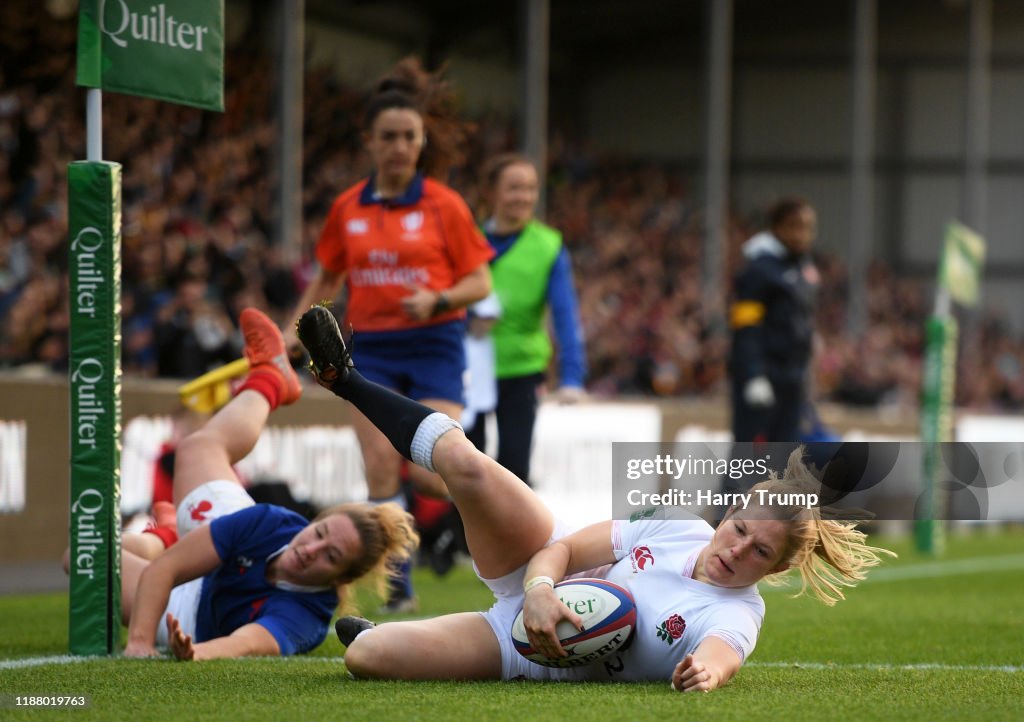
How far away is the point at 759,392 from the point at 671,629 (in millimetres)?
5736

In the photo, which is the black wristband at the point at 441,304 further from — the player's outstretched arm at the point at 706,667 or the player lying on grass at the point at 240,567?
the player's outstretched arm at the point at 706,667

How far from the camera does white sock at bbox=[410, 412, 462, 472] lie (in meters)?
4.45

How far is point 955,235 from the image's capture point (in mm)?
14188

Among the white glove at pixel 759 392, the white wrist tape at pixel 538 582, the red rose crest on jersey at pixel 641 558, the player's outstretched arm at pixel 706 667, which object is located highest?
the white glove at pixel 759 392

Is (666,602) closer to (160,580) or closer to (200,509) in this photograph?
(160,580)

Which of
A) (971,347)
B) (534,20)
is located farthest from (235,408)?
(971,347)

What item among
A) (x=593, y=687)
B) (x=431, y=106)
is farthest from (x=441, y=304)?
(x=593, y=687)

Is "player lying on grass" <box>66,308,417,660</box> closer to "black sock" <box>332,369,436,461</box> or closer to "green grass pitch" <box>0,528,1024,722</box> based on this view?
"green grass pitch" <box>0,528,1024,722</box>

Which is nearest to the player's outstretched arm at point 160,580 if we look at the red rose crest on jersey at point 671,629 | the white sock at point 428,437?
the white sock at point 428,437

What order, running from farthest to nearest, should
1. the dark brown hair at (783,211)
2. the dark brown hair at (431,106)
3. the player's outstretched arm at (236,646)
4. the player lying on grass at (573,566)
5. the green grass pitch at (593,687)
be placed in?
the dark brown hair at (783,211) < the dark brown hair at (431,106) < the player's outstretched arm at (236,646) < the player lying on grass at (573,566) < the green grass pitch at (593,687)

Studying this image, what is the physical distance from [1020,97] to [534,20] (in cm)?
1852

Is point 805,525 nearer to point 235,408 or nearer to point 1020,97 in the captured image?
point 235,408

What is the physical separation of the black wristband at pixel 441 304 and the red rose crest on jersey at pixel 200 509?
1284mm

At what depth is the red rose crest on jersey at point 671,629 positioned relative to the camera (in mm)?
4508
